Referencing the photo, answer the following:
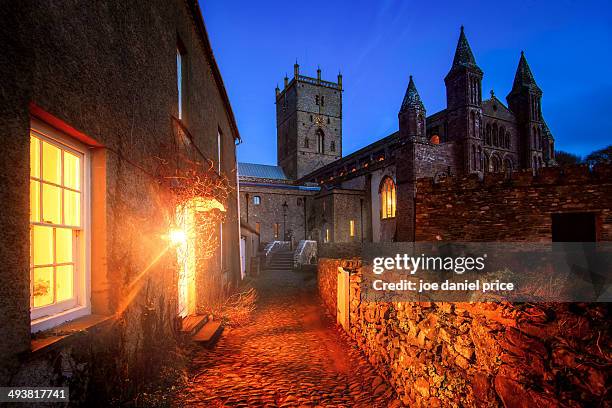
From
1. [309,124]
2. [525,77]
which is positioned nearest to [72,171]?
[525,77]

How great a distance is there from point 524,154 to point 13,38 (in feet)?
122

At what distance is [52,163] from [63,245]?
0.74m

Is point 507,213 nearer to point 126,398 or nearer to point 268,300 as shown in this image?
point 268,300

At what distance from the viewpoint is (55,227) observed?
107 inches

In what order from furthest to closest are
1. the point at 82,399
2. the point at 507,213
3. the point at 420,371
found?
1. the point at 507,213
2. the point at 420,371
3. the point at 82,399

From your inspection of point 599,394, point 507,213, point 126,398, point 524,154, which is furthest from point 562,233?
point 524,154

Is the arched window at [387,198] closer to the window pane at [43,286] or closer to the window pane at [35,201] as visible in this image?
the window pane at [43,286]

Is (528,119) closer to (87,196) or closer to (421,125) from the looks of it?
(421,125)

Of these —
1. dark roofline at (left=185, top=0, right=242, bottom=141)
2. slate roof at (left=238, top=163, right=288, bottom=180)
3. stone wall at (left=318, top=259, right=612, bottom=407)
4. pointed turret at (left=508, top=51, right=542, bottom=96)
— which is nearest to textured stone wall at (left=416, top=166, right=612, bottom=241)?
stone wall at (left=318, top=259, right=612, bottom=407)

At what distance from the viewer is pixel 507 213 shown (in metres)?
9.94

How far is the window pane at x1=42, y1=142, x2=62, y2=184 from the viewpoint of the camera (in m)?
2.62

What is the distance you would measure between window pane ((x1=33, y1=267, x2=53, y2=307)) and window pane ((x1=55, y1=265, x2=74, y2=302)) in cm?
8

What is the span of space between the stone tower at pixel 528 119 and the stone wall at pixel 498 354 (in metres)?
33.1

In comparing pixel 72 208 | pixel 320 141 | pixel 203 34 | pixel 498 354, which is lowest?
pixel 498 354
